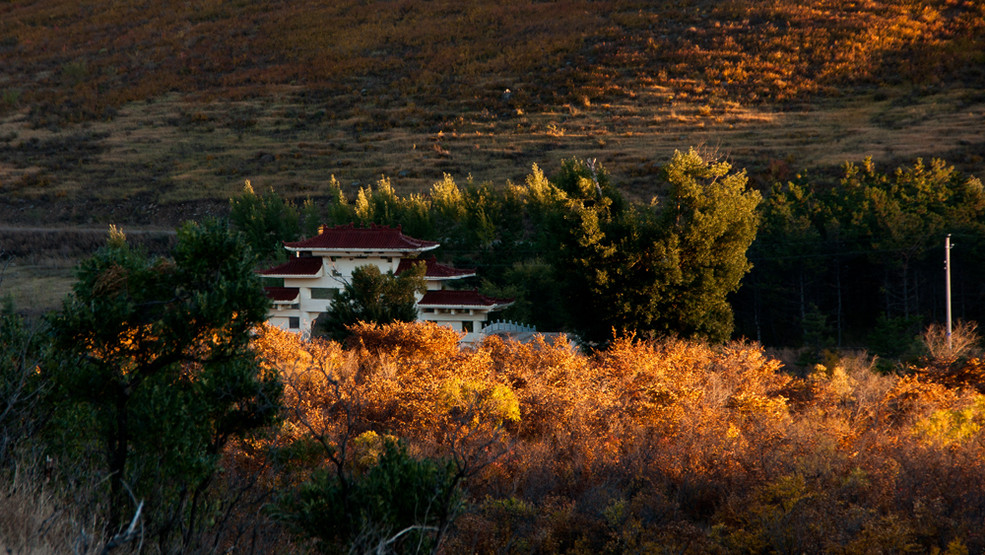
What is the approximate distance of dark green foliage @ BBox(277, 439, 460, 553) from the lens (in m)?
7.80

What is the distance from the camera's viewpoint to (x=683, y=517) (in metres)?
13.2

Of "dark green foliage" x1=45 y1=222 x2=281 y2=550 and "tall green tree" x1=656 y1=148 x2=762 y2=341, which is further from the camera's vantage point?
"tall green tree" x1=656 y1=148 x2=762 y2=341

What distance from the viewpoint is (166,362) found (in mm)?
9312

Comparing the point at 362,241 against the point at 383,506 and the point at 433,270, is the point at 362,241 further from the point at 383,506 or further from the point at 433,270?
Result: the point at 383,506

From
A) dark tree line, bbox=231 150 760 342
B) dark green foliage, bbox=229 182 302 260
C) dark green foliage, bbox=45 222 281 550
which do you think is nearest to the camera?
dark green foliage, bbox=45 222 281 550

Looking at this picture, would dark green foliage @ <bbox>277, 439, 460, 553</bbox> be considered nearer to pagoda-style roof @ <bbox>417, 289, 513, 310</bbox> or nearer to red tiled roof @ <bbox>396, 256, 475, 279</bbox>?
pagoda-style roof @ <bbox>417, 289, 513, 310</bbox>

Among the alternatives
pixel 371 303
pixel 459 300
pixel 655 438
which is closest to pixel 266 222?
pixel 459 300

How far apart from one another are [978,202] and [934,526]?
24693mm

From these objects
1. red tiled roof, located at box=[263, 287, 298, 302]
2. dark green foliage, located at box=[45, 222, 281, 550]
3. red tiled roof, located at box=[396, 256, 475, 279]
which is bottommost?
red tiled roof, located at box=[263, 287, 298, 302]

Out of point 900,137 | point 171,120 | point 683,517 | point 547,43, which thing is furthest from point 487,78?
point 683,517

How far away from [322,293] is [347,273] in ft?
4.32

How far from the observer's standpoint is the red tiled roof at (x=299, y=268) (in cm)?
3180

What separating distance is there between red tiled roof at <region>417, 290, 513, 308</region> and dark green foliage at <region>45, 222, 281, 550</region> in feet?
65.8

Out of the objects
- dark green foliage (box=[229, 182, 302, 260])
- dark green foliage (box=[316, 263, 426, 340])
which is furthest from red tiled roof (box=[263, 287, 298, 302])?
dark green foliage (box=[229, 182, 302, 260])
